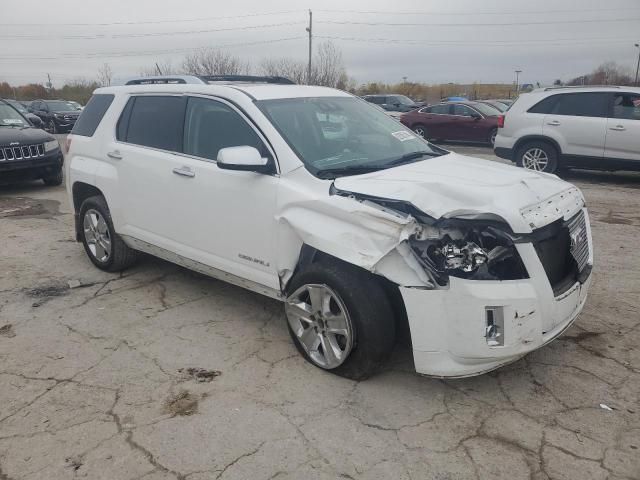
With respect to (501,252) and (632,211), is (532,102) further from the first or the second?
(501,252)

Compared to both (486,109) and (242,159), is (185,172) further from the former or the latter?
(486,109)

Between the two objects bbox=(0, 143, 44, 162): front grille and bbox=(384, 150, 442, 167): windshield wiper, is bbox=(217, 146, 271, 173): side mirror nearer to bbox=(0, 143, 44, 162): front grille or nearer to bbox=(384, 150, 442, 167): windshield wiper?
bbox=(384, 150, 442, 167): windshield wiper

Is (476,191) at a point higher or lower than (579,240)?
higher

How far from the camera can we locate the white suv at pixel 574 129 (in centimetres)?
962

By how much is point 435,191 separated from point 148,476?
6.83 feet

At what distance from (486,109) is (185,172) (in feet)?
50.1

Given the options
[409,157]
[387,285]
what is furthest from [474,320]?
[409,157]

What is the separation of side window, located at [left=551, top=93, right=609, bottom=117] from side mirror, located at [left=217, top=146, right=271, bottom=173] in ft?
28.1

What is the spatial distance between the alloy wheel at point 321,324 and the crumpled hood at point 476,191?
0.68 m

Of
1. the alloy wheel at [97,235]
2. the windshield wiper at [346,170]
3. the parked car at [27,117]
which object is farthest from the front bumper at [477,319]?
the parked car at [27,117]

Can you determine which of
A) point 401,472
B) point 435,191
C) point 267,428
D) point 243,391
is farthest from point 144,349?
point 435,191

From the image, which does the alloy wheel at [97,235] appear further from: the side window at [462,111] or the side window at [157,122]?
the side window at [462,111]

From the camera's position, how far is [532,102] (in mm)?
10609

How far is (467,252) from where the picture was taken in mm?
2869
